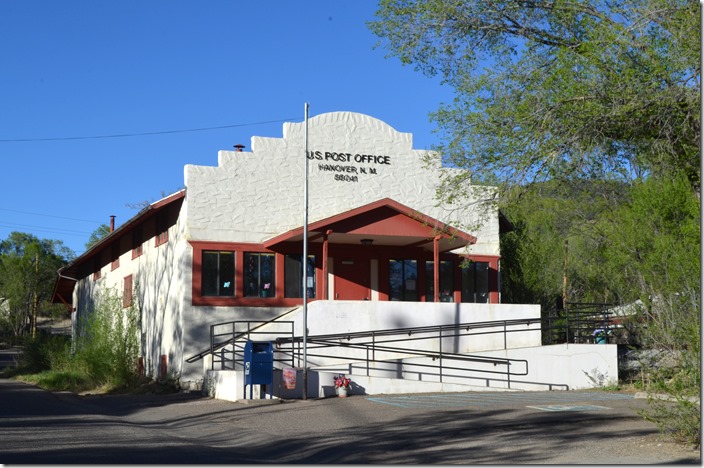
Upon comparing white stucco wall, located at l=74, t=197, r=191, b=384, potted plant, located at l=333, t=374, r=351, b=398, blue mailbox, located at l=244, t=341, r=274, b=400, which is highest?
white stucco wall, located at l=74, t=197, r=191, b=384

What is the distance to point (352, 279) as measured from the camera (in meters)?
29.7

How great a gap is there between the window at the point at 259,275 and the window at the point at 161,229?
3423 millimetres

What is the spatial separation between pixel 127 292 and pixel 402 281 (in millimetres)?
11818

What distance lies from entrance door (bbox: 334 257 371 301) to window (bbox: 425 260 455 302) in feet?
7.37

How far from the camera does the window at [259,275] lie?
1105 inches

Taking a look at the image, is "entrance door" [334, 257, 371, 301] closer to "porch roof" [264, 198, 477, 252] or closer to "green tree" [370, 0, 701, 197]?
"porch roof" [264, 198, 477, 252]

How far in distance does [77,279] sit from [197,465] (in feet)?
124

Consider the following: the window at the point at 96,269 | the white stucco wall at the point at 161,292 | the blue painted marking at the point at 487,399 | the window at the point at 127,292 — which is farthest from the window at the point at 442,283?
the window at the point at 96,269

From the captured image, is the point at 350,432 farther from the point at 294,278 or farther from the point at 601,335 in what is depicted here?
the point at 601,335

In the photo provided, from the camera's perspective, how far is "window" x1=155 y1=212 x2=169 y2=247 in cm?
3002

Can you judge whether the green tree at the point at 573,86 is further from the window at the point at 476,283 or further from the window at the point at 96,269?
the window at the point at 96,269

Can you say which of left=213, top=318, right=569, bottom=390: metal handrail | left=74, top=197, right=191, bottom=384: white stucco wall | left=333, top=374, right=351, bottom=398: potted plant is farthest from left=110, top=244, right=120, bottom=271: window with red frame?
left=333, top=374, right=351, bottom=398: potted plant

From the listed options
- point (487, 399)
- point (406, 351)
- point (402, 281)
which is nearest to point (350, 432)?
point (487, 399)

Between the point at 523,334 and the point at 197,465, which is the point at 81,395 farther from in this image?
the point at 197,465
